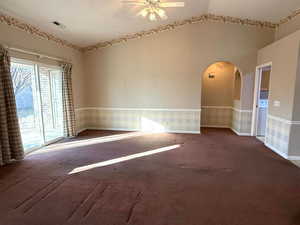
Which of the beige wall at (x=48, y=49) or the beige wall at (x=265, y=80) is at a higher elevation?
the beige wall at (x=48, y=49)

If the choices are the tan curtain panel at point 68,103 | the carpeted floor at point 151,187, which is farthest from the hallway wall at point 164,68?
the carpeted floor at point 151,187

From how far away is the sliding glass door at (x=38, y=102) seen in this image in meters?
3.87

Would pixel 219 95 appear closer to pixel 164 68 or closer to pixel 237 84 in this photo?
pixel 237 84

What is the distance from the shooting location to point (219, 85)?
6.45 metres

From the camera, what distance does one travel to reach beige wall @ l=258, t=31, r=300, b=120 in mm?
3445

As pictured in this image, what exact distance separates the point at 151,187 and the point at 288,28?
5081 millimetres

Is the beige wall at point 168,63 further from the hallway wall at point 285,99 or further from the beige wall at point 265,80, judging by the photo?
the hallway wall at point 285,99

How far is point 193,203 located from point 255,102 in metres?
4.16

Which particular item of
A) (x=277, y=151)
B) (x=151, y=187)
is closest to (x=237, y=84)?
(x=277, y=151)

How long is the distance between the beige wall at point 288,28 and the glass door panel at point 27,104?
618cm

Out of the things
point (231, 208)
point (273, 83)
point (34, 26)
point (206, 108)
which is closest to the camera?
point (231, 208)

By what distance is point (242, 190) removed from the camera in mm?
2508

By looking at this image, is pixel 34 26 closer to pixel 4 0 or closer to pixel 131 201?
pixel 4 0

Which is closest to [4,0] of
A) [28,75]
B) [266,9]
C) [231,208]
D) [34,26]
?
[34,26]
